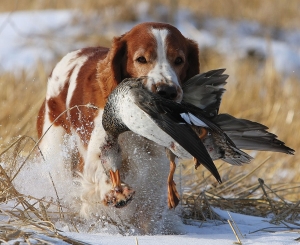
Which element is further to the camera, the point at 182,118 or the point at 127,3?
the point at 127,3

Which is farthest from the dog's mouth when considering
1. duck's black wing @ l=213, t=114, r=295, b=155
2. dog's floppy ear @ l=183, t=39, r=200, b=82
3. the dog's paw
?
dog's floppy ear @ l=183, t=39, r=200, b=82

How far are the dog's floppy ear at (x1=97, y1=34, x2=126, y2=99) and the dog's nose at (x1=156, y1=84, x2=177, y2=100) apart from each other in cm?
51

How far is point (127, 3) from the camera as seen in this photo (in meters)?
11.9

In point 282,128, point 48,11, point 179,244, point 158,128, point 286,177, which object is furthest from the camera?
point 48,11

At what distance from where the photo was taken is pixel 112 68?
427 cm

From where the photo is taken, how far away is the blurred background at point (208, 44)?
7781 mm

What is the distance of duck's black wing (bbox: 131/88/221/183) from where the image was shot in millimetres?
3141

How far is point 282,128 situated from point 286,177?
129 centimetres

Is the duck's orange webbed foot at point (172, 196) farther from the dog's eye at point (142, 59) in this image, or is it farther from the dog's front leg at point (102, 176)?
the dog's eye at point (142, 59)

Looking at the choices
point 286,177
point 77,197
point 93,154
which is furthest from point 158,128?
point 286,177

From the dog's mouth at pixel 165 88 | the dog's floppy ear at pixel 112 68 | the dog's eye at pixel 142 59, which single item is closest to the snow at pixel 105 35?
the dog's floppy ear at pixel 112 68

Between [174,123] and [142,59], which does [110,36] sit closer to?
[142,59]

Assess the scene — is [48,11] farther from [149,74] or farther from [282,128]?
[149,74]

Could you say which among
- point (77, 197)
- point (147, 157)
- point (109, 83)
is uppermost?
point (109, 83)
